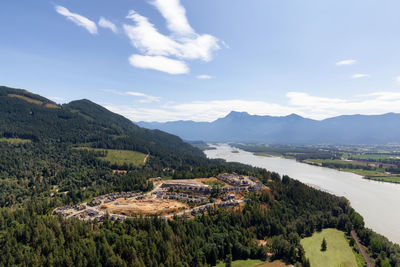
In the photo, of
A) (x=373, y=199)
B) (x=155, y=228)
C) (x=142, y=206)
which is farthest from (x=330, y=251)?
(x=373, y=199)

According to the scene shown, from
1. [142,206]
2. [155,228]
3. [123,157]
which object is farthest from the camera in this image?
[123,157]

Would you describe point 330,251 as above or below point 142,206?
below

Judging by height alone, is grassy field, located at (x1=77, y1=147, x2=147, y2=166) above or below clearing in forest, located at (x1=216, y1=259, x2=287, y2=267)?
above

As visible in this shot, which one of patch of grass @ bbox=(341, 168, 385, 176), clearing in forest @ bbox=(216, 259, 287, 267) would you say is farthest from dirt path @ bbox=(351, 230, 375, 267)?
patch of grass @ bbox=(341, 168, 385, 176)

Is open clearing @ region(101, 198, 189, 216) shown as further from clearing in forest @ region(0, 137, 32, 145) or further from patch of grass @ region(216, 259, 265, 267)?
clearing in forest @ region(0, 137, 32, 145)

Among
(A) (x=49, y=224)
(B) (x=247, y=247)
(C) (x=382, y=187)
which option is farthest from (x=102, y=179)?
(C) (x=382, y=187)

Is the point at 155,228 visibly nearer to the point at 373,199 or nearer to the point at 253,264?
the point at 253,264
